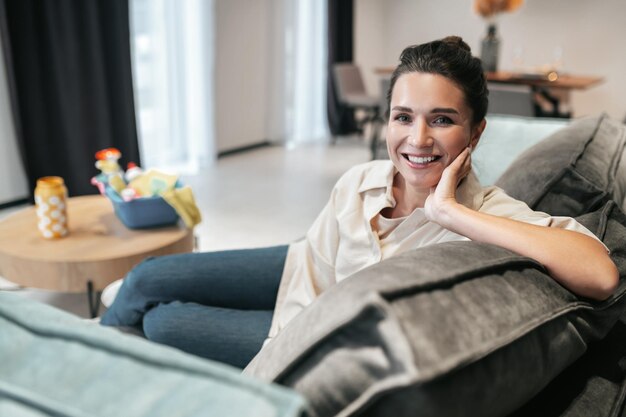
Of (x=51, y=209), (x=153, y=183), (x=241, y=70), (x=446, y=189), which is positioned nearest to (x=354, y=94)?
(x=241, y=70)

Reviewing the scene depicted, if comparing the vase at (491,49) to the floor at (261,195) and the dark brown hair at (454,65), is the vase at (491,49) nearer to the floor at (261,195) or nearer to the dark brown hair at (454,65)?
the floor at (261,195)

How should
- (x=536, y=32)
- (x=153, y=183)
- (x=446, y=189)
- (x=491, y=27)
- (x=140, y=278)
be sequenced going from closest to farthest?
(x=446, y=189), (x=140, y=278), (x=153, y=183), (x=491, y=27), (x=536, y=32)

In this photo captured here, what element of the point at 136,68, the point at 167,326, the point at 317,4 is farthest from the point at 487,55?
the point at 167,326

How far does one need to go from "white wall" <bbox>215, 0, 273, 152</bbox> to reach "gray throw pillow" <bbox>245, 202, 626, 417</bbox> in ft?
14.9

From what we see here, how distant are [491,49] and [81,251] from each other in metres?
3.84

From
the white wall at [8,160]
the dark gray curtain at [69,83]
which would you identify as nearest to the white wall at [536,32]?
the dark gray curtain at [69,83]

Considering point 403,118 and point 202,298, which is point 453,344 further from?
point 202,298

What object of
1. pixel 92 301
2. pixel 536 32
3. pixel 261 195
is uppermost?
pixel 536 32

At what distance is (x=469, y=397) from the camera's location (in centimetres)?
56

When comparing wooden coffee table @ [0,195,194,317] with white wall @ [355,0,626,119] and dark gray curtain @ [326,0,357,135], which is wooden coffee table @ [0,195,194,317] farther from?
white wall @ [355,0,626,119]

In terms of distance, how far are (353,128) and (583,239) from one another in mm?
5562

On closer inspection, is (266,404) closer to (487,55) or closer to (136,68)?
(136,68)

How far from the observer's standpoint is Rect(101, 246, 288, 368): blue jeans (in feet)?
4.20

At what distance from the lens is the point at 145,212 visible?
2.16 meters
